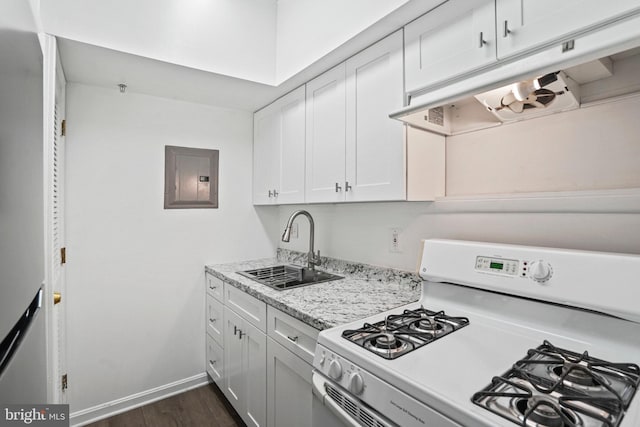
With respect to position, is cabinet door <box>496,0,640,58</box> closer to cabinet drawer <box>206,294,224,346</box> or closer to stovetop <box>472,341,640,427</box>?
stovetop <box>472,341,640,427</box>

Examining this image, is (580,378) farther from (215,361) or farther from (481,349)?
(215,361)

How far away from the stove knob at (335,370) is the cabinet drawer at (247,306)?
0.70 meters

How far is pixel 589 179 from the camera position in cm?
118

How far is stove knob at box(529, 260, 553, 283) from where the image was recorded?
107cm

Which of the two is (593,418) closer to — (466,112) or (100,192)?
(466,112)

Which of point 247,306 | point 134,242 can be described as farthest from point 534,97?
point 134,242

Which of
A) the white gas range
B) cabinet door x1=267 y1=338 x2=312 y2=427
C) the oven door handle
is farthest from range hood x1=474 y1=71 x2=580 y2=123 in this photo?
cabinet door x1=267 y1=338 x2=312 y2=427

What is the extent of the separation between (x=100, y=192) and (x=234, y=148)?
3.20 feet

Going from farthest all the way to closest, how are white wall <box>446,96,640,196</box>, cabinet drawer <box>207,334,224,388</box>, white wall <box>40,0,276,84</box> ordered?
cabinet drawer <box>207,334,224,388</box> → white wall <box>40,0,276,84</box> → white wall <box>446,96,640,196</box>

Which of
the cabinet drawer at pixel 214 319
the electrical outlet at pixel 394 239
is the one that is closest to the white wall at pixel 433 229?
the electrical outlet at pixel 394 239

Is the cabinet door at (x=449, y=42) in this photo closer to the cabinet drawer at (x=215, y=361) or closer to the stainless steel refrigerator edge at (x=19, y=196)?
the stainless steel refrigerator edge at (x=19, y=196)

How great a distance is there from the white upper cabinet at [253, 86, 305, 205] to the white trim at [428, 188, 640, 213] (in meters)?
0.93

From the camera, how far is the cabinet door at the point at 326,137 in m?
1.77

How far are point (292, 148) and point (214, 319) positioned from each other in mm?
1335
